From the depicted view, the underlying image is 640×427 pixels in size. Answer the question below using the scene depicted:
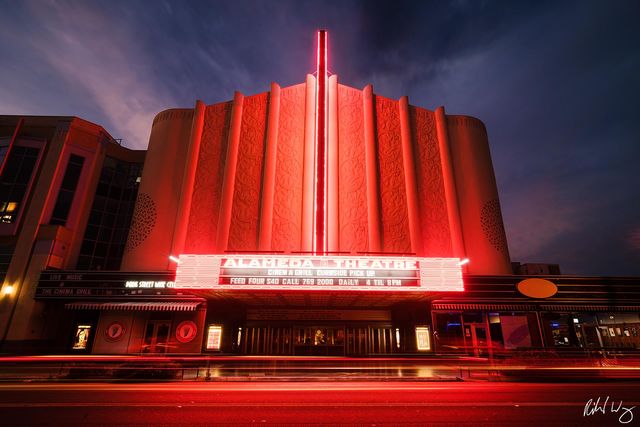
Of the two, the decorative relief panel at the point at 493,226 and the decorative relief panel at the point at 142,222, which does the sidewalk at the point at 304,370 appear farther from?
the decorative relief panel at the point at 493,226

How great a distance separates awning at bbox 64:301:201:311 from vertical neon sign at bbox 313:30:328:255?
768 centimetres

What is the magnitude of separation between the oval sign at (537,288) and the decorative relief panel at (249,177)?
622 inches

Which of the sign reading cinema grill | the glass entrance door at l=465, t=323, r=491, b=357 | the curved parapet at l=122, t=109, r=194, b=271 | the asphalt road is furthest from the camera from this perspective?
the curved parapet at l=122, t=109, r=194, b=271

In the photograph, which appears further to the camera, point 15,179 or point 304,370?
point 15,179

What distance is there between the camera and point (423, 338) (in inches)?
715

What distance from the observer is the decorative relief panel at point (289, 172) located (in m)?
20.0

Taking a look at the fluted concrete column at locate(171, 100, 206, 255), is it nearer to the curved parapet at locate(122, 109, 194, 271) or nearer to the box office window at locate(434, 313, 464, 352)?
the curved parapet at locate(122, 109, 194, 271)

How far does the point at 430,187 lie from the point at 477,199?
10.7 ft

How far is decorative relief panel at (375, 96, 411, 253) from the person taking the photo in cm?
1997

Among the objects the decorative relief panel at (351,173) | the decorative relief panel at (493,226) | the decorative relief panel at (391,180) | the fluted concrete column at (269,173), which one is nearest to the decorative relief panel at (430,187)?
the decorative relief panel at (391,180)

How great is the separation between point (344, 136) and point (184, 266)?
13504 millimetres

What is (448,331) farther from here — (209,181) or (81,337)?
(81,337)

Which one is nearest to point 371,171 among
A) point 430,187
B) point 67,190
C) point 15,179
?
point 430,187
